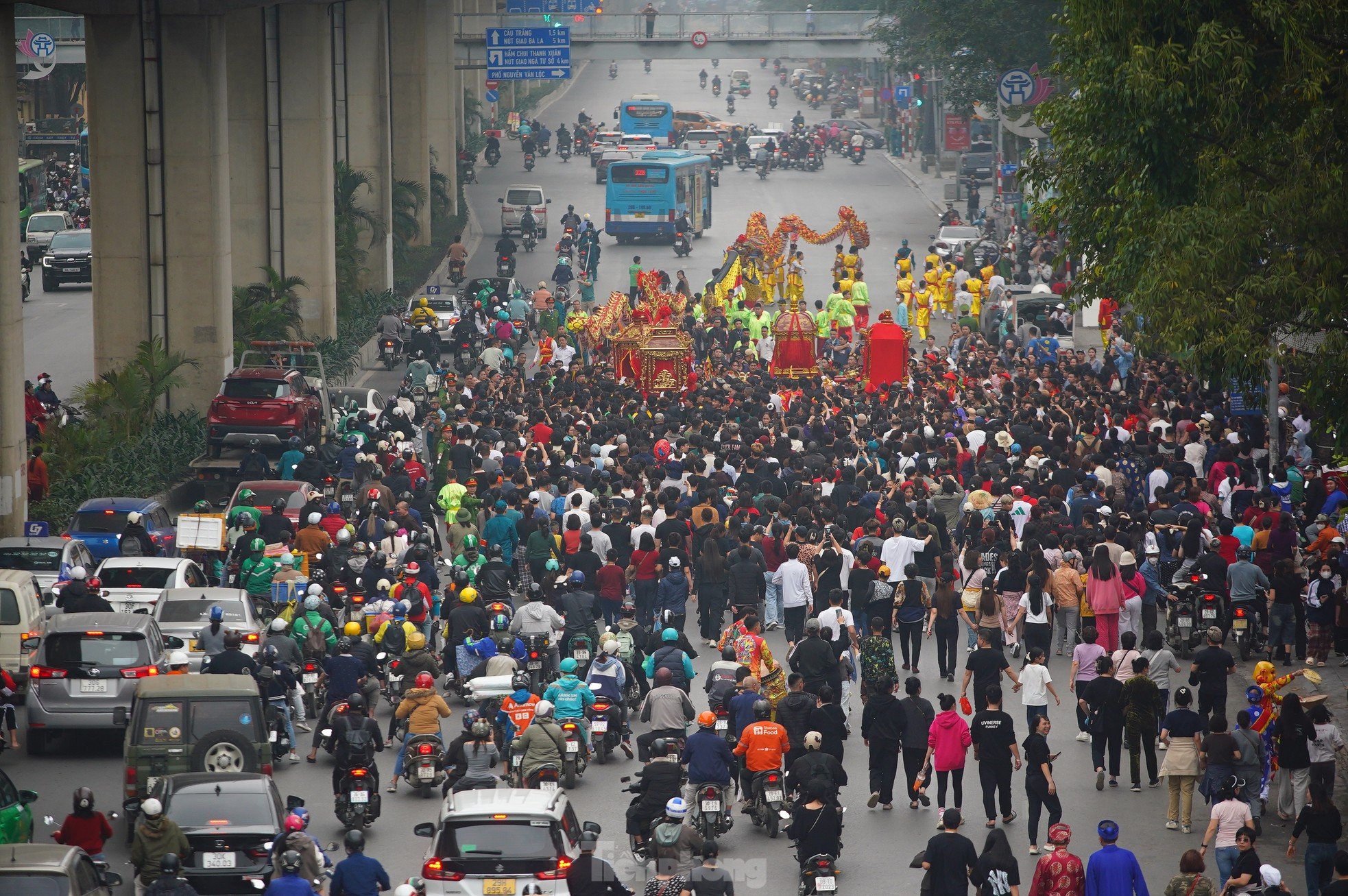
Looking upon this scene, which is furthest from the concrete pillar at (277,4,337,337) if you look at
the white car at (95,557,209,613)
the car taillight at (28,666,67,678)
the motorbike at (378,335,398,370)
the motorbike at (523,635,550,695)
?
the car taillight at (28,666,67,678)

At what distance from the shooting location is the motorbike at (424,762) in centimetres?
1738

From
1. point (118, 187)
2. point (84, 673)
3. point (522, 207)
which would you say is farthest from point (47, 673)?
point (522, 207)

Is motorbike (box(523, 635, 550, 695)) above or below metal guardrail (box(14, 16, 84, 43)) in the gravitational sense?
below

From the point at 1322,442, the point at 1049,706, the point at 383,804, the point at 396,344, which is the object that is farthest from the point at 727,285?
the point at 383,804

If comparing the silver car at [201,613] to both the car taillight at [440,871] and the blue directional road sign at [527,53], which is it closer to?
the car taillight at [440,871]

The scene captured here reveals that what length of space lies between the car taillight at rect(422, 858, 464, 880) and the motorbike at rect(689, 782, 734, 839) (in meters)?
2.95

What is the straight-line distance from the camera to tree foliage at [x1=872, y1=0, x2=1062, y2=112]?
186 ft

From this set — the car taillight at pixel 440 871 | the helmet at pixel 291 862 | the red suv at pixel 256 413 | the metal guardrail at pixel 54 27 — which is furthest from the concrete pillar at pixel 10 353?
the metal guardrail at pixel 54 27

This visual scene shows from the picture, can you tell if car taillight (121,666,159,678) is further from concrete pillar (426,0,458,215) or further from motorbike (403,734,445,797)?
concrete pillar (426,0,458,215)

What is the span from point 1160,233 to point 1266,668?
4.05 meters

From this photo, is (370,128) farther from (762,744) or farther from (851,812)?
(762,744)

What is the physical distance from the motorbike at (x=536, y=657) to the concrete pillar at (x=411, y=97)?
41.8 metres

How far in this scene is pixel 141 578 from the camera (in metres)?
21.9

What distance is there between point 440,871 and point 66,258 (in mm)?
45663
